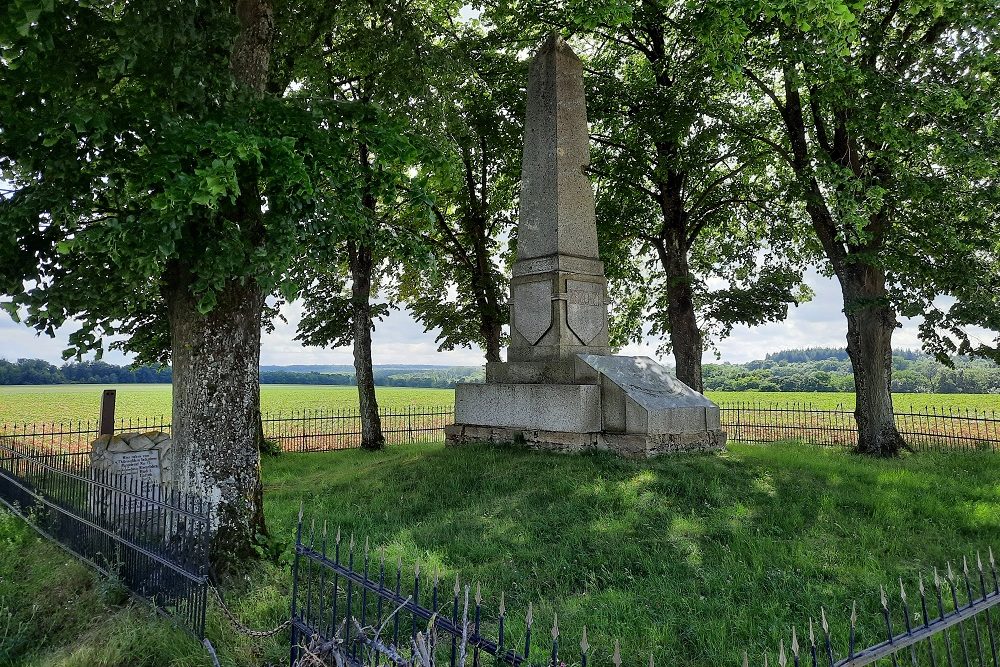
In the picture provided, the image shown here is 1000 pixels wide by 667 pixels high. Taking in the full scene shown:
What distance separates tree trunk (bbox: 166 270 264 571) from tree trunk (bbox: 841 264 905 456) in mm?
10121

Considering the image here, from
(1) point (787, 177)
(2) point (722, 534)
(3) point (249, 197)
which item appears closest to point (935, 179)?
(1) point (787, 177)

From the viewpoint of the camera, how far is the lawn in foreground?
423 centimetres

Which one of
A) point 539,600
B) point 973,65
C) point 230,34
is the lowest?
point 539,600

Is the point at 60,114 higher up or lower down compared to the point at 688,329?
higher up

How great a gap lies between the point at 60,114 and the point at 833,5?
7373 millimetres

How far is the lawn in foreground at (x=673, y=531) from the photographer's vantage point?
13.9 ft

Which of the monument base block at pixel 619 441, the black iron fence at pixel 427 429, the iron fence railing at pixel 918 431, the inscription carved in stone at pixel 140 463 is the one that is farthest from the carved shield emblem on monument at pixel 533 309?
the black iron fence at pixel 427 429

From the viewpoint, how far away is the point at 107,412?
38.6 feet

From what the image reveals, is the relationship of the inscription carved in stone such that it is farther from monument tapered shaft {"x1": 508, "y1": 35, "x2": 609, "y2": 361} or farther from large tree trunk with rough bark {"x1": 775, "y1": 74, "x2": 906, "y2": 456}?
large tree trunk with rough bark {"x1": 775, "y1": 74, "x2": 906, "y2": 456}

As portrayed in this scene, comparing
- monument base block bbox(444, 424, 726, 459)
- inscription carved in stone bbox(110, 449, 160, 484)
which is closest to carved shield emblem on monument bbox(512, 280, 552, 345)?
monument base block bbox(444, 424, 726, 459)

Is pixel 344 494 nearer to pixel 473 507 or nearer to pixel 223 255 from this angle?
pixel 473 507

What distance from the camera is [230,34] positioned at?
551 centimetres

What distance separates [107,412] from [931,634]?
43.3 ft

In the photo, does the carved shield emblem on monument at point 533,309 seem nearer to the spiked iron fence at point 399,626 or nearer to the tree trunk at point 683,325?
the spiked iron fence at point 399,626
